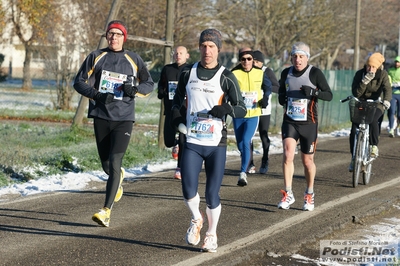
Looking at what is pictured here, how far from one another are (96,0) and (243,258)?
3069 centimetres

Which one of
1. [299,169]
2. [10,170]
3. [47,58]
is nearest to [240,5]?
[47,58]

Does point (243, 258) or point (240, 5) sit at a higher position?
point (240, 5)

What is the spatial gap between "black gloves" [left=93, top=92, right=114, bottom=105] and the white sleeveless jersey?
145cm

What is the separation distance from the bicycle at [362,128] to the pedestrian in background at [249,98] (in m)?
1.32

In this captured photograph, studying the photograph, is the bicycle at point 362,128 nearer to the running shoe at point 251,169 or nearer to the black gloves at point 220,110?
the running shoe at point 251,169

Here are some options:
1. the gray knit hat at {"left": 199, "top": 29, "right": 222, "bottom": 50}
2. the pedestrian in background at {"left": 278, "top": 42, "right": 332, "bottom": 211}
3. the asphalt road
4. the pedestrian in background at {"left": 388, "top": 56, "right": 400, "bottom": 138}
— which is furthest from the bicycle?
the pedestrian in background at {"left": 388, "top": 56, "right": 400, "bottom": 138}

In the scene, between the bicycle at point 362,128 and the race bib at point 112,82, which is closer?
the race bib at point 112,82

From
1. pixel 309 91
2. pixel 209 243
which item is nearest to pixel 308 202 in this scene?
pixel 309 91

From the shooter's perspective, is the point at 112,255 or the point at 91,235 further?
the point at 91,235

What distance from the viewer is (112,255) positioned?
752 centimetres

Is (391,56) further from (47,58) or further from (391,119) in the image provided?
(391,119)

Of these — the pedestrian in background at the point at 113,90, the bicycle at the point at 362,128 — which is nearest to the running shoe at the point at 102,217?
the pedestrian in background at the point at 113,90

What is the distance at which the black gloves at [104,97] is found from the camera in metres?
8.86

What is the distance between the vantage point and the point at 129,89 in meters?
8.92
